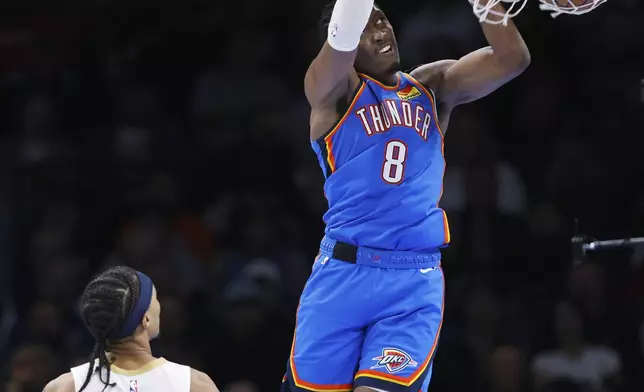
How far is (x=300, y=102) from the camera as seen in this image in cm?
808

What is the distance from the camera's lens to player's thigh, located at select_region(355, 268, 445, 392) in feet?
14.2

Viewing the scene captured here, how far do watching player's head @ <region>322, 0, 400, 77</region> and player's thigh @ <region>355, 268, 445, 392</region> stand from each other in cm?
85

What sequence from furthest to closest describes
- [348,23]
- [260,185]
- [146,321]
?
[260,185] < [348,23] < [146,321]

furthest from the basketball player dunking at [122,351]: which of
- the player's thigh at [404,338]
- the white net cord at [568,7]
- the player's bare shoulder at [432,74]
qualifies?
the white net cord at [568,7]

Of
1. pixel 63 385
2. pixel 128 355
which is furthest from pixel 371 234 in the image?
pixel 63 385

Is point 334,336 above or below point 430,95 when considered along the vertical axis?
below

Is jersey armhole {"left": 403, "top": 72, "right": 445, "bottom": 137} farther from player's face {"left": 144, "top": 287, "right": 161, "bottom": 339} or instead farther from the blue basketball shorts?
player's face {"left": 144, "top": 287, "right": 161, "bottom": 339}

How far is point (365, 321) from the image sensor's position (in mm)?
4465

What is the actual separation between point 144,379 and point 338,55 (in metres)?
1.39

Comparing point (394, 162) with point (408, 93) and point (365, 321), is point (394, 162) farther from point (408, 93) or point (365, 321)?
point (365, 321)

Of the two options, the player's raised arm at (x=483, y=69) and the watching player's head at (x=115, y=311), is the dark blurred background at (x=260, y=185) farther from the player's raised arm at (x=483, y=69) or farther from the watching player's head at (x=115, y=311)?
the watching player's head at (x=115, y=311)

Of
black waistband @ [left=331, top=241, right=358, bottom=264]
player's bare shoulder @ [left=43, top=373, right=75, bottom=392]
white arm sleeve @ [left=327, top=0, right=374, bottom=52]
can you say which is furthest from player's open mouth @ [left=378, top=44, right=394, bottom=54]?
player's bare shoulder @ [left=43, top=373, right=75, bottom=392]

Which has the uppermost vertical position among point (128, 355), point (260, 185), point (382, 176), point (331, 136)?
point (331, 136)

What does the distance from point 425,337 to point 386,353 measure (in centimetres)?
17
